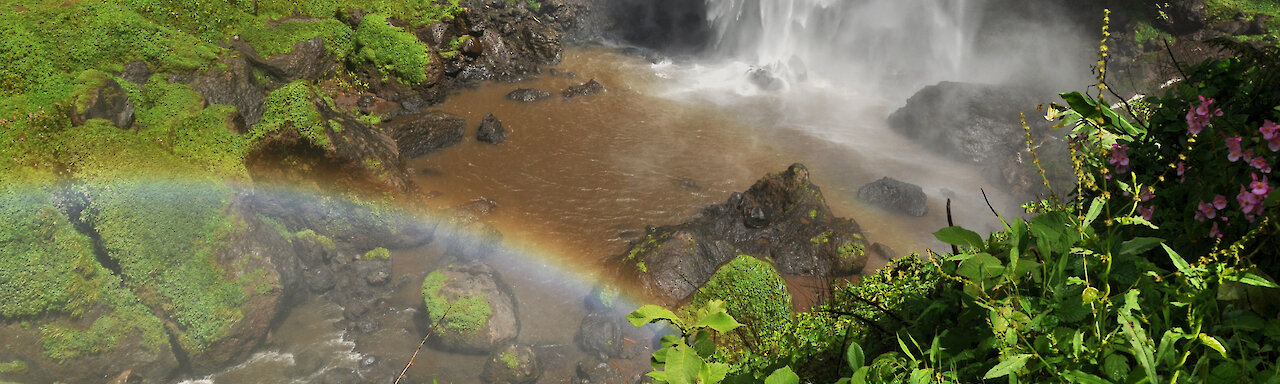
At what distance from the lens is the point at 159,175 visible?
37.7ft

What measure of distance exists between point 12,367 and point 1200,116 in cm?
1301

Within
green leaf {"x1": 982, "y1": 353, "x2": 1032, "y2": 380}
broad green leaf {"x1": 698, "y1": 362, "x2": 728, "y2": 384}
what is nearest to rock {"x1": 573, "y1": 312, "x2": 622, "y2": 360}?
broad green leaf {"x1": 698, "y1": 362, "x2": 728, "y2": 384}

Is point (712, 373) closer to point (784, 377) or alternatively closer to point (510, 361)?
point (784, 377)

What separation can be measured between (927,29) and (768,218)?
15.9 m

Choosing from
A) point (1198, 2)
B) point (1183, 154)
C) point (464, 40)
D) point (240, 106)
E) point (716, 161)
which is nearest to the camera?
point (1183, 154)

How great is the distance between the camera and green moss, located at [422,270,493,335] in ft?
36.5

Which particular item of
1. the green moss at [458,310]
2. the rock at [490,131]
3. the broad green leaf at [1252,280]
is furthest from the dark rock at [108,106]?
the broad green leaf at [1252,280]

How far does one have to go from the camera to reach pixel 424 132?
17109 mm

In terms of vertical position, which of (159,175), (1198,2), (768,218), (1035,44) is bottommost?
(768,218)

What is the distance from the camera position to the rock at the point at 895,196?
14750 millimetres

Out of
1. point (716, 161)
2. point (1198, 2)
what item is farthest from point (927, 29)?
point (716, 161)

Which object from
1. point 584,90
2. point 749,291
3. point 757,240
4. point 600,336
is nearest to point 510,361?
point 600,336

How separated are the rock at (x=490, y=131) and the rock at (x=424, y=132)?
54cm

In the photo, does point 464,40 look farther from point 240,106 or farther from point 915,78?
point 915,78
